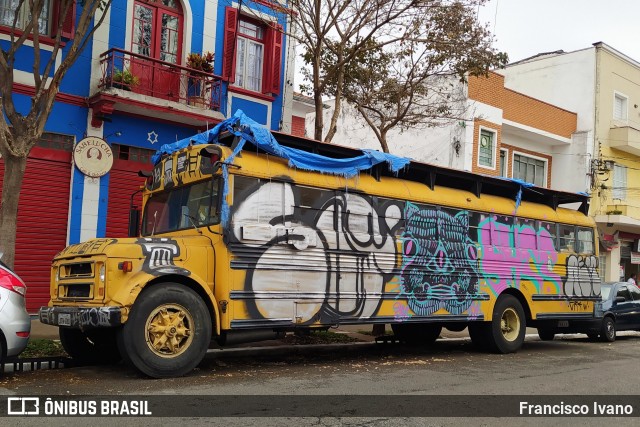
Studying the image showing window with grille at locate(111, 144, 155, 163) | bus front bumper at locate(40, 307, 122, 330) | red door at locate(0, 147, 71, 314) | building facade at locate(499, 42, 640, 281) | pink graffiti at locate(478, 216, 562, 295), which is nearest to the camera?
bus front bumper at locate(40, 307, 122, 330)

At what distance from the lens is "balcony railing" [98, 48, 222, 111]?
1311cm

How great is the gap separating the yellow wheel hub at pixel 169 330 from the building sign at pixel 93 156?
665cm

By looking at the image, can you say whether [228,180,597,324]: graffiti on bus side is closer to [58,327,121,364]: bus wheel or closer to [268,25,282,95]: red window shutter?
[58,327,121,364]: bus wheel

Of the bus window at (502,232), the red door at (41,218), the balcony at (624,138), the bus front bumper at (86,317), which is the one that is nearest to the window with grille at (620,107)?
the balcony at (624,138)

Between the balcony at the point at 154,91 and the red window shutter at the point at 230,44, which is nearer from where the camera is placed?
the balcony at the point at 154,91

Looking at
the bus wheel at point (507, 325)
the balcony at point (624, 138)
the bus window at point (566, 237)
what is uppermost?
the balcony at point (624, 138)

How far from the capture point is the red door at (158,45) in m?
13.8

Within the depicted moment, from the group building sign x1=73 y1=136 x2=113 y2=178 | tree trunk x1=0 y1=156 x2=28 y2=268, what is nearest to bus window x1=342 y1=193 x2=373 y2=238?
Answer: tree trunk x1=0 y1=156 x2=28 y2=268

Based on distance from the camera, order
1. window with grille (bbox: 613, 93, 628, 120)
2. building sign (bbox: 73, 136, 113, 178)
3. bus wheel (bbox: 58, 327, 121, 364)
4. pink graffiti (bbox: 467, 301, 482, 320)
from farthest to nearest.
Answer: window with grille (bbox: 613, 93, 628, 120) → building sign (bbox: 73, 136, 113, 178) → pink graffiti (bbox: 467, 301, 482, 320) → bus wheel (bbox: 58, 327, 121, 364)

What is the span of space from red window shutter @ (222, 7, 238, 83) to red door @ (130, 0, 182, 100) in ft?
3.70

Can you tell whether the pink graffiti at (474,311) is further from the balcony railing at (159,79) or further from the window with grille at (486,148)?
the window with grille at (486,148)

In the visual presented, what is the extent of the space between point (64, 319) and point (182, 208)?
2091 mm

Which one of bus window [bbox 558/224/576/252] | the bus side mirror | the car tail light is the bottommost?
the car tail light

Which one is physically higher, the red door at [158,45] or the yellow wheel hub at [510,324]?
the red door at [158,45]
